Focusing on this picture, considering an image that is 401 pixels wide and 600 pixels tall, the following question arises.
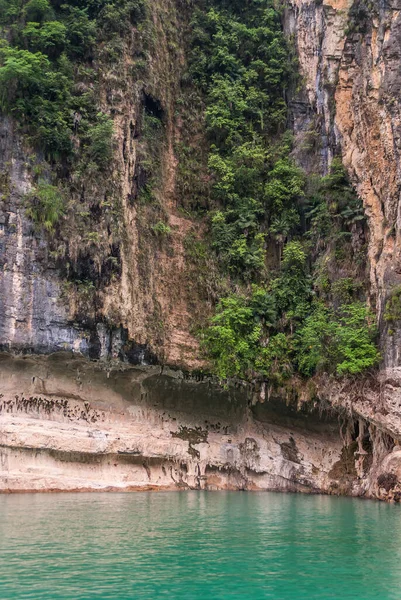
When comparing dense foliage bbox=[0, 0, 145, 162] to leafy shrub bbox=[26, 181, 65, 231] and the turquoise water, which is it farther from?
the turquoise water

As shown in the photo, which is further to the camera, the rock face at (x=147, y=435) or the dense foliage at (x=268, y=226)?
the dense foliage at (x=268, y=226)

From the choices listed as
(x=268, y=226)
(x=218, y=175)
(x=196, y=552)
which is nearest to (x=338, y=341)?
(x=268, y=226)

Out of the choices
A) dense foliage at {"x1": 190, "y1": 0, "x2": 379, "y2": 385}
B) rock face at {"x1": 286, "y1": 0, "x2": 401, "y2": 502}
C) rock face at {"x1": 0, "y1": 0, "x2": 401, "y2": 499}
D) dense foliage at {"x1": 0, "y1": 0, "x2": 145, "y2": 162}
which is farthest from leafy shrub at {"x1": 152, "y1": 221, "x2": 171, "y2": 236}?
rock face at {"x1": 286, "y1": 0, "x2": 401, "y2": 502}

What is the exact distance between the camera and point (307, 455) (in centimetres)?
2838

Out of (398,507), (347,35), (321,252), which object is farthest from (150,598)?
(347,35)

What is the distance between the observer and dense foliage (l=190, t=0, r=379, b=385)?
28156 mm

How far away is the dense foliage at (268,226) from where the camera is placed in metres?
28.2

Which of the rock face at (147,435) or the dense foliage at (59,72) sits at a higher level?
the dense foliage at (59,72)

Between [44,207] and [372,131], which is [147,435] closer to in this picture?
[44,207]

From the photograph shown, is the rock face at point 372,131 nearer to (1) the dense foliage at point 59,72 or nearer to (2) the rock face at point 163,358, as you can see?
(2) the rock face at point 163,358

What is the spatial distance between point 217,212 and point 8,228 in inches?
376

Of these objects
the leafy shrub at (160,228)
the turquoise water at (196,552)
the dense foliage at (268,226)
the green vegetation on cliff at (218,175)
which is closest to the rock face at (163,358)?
the leafy shrub at (160,228)

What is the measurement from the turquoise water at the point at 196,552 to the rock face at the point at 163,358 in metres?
6.22

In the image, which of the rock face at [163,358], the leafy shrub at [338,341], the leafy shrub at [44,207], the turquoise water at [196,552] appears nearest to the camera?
the turquoise water at [196,552]
